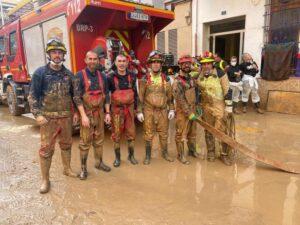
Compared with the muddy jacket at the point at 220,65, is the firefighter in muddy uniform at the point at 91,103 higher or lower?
lower

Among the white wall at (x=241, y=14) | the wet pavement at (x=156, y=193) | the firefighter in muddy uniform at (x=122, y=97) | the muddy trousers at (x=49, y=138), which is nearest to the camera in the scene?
the wet pavement at (x=156, y=193)

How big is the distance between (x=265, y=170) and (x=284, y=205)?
0.91 m

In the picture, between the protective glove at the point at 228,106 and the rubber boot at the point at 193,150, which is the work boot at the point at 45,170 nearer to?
the rubber boot at the point at 193,150

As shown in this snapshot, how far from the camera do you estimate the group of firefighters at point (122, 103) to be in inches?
132

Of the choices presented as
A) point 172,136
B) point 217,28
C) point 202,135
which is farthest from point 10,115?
point 217,28

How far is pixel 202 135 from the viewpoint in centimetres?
559

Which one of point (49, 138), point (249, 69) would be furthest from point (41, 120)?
point (249, 69)

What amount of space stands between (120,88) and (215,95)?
143 cm

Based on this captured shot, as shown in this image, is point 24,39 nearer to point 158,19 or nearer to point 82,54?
point 82,54

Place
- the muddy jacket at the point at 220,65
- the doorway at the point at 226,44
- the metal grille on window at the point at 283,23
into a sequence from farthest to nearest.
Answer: the doorway at the point at 226,44 < the metal grille on window at the point at 283,23 < the muddy jacket at the point at 220,65

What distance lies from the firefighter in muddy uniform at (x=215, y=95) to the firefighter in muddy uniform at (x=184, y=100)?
17 centimetres

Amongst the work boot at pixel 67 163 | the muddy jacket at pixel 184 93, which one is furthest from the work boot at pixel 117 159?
the muddy jacket at pixel 184 93

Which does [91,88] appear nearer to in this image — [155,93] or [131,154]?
[155,93]

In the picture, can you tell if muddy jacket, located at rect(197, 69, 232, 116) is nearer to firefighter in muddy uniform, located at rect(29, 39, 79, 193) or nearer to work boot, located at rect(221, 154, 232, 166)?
work boot, located at rect(221, 154, 232, 166)
